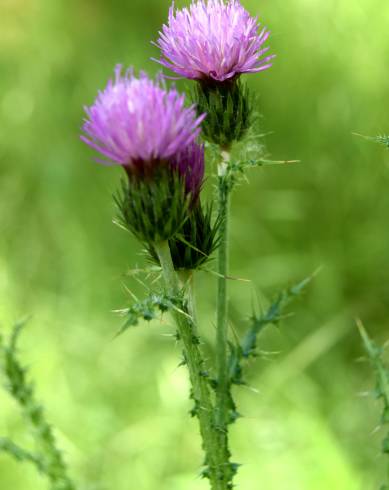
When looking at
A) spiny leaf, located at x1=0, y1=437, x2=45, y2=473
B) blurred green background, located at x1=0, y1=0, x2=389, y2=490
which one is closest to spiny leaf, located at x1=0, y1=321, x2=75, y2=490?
spiny leaf, located at x1=0, y1=437, x2=45, y2=473

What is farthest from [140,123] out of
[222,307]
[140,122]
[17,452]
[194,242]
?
[17,452]

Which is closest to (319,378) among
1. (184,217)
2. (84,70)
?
(184,217)

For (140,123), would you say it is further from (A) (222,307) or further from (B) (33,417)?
(B) (33,417)

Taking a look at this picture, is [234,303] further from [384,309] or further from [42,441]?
[42,441]

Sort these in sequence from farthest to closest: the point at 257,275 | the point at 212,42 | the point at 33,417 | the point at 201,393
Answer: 1. the point at 257,275
2. the point at 33,417
3. the point at 212,42
4. the point at 201,393

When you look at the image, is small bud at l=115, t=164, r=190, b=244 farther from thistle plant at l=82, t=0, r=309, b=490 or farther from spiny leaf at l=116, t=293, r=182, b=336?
spiny leaf at l=116, t=293, r=182, b=336

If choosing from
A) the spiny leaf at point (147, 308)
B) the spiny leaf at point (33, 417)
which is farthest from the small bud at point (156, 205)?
the spiny leaf at point (33, 417)

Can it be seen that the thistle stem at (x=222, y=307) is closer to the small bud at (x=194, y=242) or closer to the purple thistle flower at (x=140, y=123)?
the small bud at (x=194, y=242)
